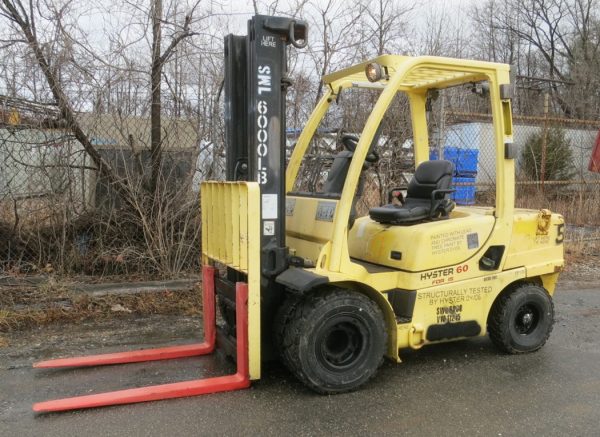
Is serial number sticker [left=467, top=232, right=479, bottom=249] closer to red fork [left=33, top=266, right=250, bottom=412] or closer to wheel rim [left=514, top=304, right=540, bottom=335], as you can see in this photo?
wheel rim [left=514, top=304, right=540, bottom=335]

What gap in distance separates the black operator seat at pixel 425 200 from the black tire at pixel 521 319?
0.96m

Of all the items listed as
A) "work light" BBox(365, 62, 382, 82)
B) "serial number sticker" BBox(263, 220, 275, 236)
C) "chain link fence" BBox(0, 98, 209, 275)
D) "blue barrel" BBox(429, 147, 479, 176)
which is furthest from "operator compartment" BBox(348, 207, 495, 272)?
"blue barrel" BBox(429, 147, 479, 176)

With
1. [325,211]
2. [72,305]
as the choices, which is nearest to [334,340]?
[325,211]

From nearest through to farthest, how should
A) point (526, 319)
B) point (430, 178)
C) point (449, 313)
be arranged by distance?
1. point (449, 313)
2. point (430, 178)
3. point (526, 319)

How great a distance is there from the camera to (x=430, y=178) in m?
5.04

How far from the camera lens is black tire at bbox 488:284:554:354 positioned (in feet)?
16.5

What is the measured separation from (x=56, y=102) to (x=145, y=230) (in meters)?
1.82

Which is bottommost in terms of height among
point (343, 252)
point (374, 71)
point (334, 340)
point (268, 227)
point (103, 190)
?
point (334, 340)

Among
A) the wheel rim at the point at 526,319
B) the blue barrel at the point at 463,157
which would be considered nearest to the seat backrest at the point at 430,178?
the wheel rim at the point at 526,319

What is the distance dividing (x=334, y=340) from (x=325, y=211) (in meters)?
0.98

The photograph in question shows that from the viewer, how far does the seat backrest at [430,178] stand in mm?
4980

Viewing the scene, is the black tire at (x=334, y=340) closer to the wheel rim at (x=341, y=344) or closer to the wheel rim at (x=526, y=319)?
the wheel rim at (x=341, y=344)

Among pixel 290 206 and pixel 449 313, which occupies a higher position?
pixel 290 206

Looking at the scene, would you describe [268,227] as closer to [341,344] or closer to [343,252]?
[343,252]
